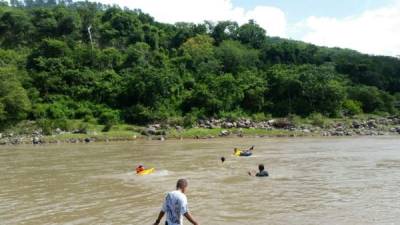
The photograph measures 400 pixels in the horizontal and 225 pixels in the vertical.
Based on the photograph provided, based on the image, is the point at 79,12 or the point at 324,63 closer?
the point at 324,63

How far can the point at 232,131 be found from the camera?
63.5 meters

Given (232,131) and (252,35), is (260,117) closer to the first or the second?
(232,131)

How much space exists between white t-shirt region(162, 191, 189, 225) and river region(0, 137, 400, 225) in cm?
591

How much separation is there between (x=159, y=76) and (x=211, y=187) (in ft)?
166

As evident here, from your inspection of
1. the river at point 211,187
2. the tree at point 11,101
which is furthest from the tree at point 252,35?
the river at point 211,187

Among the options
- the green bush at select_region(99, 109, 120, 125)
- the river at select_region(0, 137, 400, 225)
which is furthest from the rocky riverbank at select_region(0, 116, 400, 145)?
the river at select_region(0, 137, 400, 225)

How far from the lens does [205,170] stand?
31.4 m

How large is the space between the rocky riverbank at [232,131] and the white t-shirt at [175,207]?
4746 centimetres

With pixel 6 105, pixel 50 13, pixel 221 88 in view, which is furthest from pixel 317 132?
pixel 50 13

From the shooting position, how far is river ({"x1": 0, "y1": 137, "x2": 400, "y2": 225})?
1800cm

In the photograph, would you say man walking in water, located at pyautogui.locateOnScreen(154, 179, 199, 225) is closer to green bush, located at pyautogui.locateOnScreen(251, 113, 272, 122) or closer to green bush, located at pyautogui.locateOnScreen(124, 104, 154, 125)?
green bush, located at pyautogui.locateOnScreen(124, 104, 154, 125)

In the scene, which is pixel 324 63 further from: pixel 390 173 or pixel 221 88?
pixel 390 173

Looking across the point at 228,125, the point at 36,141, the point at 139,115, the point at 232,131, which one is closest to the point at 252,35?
the point at 228,125

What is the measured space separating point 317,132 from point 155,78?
2568 cm
